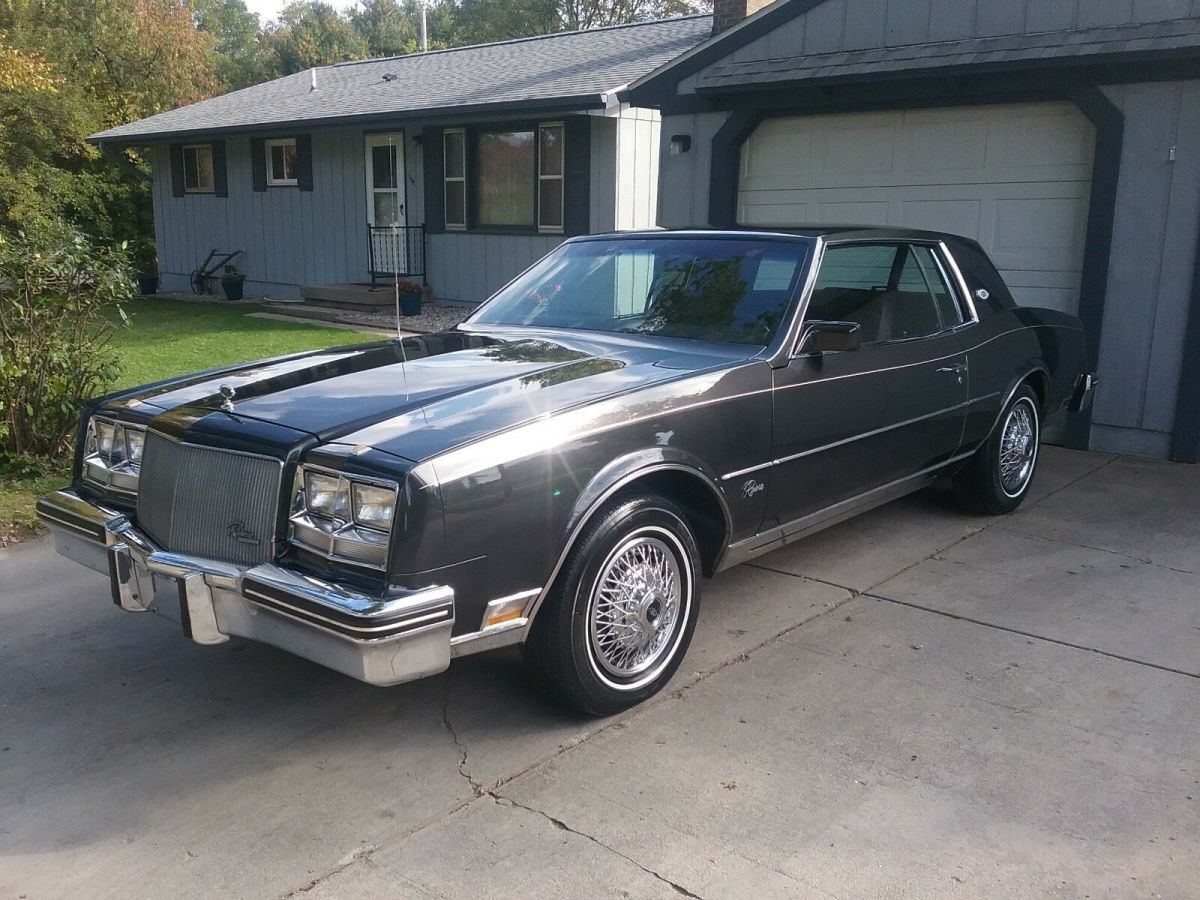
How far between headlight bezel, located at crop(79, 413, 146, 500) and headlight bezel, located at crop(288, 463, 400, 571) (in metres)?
0.90

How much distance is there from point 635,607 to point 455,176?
1364 centimetres

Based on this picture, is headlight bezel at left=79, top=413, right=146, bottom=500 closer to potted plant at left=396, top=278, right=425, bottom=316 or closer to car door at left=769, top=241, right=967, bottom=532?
car door at left=769, top=241, right=967, bottom=532

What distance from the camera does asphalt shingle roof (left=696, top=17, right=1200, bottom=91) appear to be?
6762 mm

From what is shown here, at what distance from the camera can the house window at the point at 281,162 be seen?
18.8 meters

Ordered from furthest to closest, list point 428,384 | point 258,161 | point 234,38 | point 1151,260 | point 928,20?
point 234,38, point 258,161, point 928,20, point 1151,260, point 428,384

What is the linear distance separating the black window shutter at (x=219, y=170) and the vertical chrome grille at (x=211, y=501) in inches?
701

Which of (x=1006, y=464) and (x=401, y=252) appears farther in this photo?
(x=401, y=252)

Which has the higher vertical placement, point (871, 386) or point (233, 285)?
point (871, 386)

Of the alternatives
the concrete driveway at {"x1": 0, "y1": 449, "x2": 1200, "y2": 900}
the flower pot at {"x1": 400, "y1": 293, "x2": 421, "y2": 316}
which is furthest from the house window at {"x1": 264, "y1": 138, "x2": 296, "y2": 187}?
the concrete driveway at {"x1": 0, "y1": 449, "x2": 1200, "y2": 900}

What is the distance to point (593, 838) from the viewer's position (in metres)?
2.96

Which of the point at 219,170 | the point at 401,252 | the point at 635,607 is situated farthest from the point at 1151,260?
the point at 219,170

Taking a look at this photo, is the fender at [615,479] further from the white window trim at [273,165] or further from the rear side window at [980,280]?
the white window trim at [273,165]

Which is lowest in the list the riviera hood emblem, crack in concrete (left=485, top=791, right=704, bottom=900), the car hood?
crack in concrete (left=485, top=791, right=704, bottom=900)

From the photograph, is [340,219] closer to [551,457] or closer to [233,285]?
[233,285]
